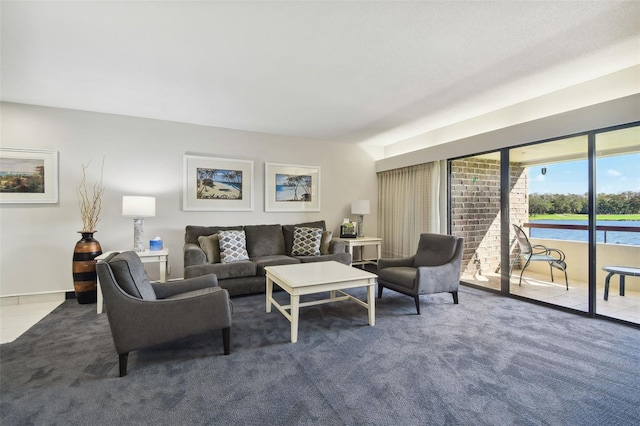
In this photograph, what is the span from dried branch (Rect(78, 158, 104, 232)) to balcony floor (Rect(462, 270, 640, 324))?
5.34m

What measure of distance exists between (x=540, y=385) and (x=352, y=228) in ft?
11.9

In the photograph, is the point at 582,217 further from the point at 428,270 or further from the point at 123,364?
the point at 123,364

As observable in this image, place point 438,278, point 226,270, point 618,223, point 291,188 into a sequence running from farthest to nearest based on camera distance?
point 291,188, point 226,270, point 438,278, point 618,223

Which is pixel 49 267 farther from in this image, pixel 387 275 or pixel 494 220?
pixel 494 220

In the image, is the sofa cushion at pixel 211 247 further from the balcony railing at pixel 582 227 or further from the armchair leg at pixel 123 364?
the balcony railing at pixel 582 227

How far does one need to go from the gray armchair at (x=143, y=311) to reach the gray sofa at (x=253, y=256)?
127 cm

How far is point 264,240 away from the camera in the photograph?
180 inches

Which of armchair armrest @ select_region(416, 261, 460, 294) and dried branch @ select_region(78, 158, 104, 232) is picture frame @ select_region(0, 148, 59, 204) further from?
armchair armrest @ select_region(416, 261, 460, 294)

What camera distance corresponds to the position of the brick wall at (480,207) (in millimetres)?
3801

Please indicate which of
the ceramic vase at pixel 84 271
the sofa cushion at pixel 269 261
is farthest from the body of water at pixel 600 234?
the ceramic vase at pixel 84 271

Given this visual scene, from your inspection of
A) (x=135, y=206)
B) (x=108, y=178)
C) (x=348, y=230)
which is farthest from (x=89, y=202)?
(x=348, y=230)

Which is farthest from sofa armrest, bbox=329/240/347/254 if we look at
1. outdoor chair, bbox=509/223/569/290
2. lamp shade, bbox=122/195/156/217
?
lamp shade, bbox=122/195/156/217

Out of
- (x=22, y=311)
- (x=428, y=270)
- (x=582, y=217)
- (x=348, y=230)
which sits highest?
(x=582, y=217)

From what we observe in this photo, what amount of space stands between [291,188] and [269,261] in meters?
1.63
